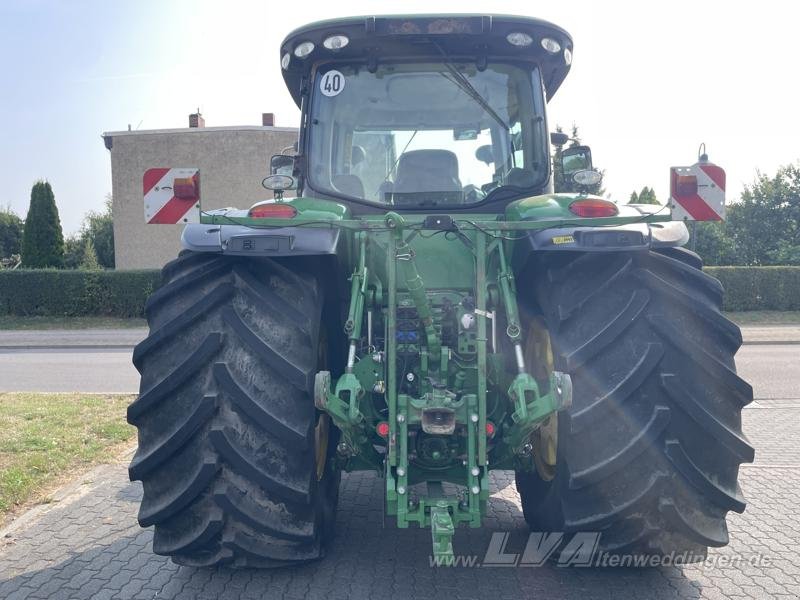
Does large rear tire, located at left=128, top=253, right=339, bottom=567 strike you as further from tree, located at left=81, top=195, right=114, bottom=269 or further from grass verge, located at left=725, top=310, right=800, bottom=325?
tree, located at left=81, top=195, right=114, bottom=269

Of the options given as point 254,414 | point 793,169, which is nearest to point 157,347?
point 254,414

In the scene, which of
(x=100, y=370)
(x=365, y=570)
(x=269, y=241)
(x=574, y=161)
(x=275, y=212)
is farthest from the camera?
(x=100, y=370)

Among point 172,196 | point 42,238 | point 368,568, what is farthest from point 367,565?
point 42,238

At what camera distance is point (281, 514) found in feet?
9.31

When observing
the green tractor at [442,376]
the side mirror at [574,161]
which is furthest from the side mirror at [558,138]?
the green tractor at [442,376]

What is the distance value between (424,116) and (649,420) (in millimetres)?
2091

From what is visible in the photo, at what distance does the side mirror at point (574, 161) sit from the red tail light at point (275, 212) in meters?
2.01

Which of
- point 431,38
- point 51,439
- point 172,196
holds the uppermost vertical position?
point 431,38

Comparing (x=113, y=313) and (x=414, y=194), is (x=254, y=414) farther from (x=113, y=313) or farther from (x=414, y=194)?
(x=113, y=313)

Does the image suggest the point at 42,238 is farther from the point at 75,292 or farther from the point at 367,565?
the point at 367,565

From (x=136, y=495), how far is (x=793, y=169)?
3294cm

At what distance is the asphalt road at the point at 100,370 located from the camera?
10070 mm

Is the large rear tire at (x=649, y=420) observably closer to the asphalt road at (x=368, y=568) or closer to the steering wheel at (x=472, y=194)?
the asphalt road at (x=368, y=568)

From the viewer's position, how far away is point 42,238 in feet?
94.5
